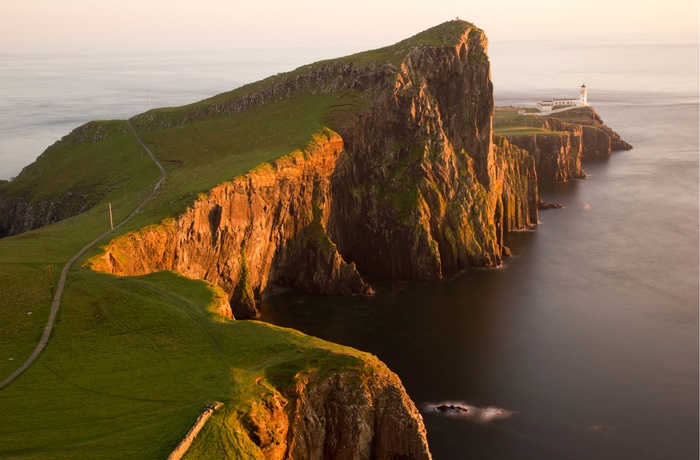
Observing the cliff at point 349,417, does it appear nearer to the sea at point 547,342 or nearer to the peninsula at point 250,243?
the peninsula at point 250,243

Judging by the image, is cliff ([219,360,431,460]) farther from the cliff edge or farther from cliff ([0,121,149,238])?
cliff ([0,121,149,238])

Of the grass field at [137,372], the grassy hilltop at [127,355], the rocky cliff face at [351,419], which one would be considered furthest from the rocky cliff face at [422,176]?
the rocky cliff face at [351,419]

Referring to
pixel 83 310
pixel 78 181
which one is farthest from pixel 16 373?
pixel 78 181

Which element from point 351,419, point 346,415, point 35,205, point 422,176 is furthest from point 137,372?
point 35,205

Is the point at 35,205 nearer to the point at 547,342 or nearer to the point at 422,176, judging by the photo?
the point at 422,176

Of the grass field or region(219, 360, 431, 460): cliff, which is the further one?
region(219, 360, 431, 460): cliff

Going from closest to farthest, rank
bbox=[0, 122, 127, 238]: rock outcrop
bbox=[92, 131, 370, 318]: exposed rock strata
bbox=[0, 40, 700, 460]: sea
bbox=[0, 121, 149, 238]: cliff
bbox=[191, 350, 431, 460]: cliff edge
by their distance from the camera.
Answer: bbox=[191, 350, 431, 460]: cliff edge
bbox=[0, 40, 700, 460]: sea
bbox=[92, 131, 370, 318]: exposed rock strata
bbox=[0, 122, 127, 238]: rock outcrop
bbox=[0, 121, 149, 238]: cliff

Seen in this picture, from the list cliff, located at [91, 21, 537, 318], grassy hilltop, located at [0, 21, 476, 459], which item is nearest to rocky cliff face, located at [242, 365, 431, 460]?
grassy hilltop, located at [0, 21, 476, 459]
